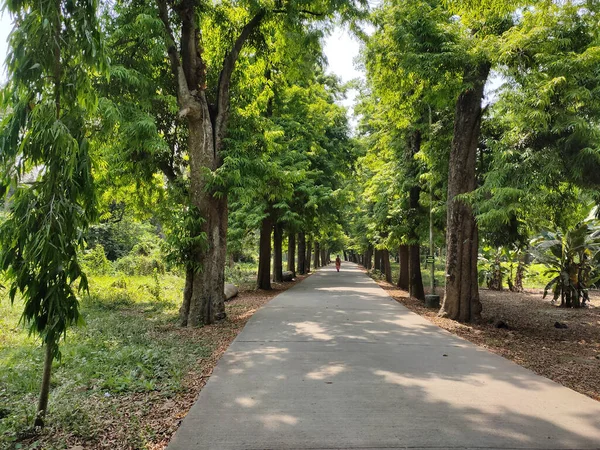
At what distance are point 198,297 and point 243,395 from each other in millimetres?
4952

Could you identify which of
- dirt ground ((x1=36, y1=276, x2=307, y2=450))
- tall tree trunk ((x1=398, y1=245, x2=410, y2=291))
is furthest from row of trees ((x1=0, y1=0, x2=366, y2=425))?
tall tree trunk ((x1=398, y1=245, x2=410, y2=291))

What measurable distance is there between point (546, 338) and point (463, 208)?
3565 millimetres

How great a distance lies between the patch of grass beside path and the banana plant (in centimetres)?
1199

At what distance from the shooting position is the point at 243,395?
15.8ft

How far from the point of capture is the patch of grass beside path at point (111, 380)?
3.76 m

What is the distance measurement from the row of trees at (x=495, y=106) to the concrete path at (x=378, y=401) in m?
3.13

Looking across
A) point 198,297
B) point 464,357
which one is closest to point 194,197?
point 198,297

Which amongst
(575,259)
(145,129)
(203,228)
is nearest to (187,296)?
(203,228)

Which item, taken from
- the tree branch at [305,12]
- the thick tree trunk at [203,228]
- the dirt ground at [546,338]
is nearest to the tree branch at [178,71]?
the thick tree trunk at [203,228]

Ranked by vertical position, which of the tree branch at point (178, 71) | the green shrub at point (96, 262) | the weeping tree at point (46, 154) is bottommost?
the green shrub at point (96, 262)

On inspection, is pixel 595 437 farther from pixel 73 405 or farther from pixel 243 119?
Result: pixel 243 119

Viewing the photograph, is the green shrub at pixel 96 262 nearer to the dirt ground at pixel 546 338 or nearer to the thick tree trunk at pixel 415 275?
the dirt ground at pixel 546 338

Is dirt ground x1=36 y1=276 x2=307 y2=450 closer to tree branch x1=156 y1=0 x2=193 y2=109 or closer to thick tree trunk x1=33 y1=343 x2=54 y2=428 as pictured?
thick tree trunk x1=33 y1=343 x2=54 y2=428

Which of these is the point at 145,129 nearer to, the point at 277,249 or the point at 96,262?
the point at 96,262
